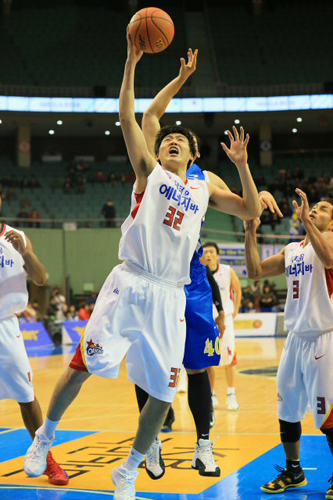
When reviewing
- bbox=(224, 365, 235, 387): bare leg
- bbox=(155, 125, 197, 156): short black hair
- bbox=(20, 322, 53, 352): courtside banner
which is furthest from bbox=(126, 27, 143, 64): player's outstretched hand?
bbox=(20, 322, 53, 352): courtside banner

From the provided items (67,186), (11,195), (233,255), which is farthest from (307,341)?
(67,186)

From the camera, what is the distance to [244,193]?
467cm

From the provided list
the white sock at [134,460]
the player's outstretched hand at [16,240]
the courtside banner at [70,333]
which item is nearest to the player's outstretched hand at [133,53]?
the player's outstretched hand at [16,240]

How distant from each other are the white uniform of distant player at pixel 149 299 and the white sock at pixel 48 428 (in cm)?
59

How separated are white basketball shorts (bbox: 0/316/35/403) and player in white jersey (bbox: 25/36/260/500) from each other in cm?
80

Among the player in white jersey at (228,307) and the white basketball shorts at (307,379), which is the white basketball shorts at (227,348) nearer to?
the player in white jersey at (228,307)

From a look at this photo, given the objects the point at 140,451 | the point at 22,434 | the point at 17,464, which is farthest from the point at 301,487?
the point at 22,434

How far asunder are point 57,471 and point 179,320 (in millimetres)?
1656

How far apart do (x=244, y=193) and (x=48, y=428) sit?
6.79 feet

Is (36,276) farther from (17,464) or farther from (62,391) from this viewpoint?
(17,464)

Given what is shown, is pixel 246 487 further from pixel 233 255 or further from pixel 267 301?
pixel 233 255

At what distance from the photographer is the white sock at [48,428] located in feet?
14.8

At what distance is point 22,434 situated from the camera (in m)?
7.11

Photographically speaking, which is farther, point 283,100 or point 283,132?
point 283,132
